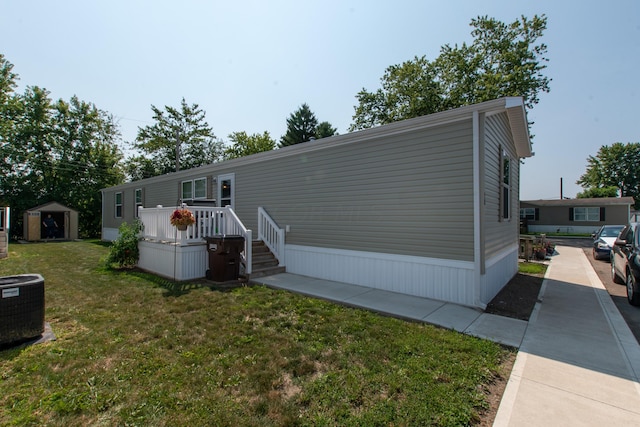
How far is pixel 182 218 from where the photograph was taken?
6.59 meters

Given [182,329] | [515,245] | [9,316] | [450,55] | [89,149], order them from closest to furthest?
[9,316]
[182,329]
[515,245]
[450,55]
[89,149]

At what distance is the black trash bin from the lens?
6551 millimetres

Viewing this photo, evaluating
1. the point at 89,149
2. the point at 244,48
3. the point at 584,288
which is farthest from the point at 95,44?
the point at 89,149

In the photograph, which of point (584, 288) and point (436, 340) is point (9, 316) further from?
point (584, 288)

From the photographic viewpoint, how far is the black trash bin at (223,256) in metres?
6.55

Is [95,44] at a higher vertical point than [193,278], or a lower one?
higher

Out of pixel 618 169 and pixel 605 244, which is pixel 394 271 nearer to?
pixel 605 244

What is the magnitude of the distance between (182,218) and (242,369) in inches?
185

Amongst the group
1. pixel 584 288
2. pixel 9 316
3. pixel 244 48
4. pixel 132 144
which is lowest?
pixel 584 288

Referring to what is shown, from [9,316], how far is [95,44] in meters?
8.67

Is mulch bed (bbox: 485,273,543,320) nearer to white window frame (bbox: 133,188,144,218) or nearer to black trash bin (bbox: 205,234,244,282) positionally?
black trash bin (bbox: 205,234,244,282)

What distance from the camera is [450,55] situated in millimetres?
19609

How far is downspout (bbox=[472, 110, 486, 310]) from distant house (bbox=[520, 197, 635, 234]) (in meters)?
24.7

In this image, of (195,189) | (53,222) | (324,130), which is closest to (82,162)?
(53,222)
